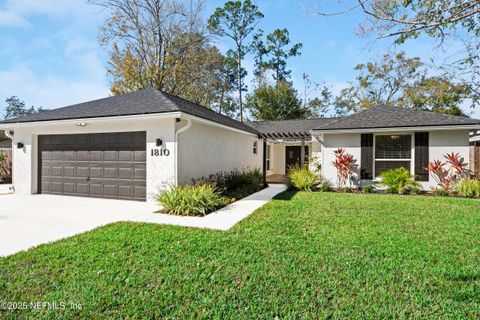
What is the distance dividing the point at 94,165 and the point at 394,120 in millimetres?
12934

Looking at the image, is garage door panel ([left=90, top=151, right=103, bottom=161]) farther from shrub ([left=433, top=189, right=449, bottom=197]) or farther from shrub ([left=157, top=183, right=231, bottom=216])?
shrub ([left=433, top=189, right=449, bottom=197])

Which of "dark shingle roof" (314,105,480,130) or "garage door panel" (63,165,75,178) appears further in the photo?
"dark shingle roof" (314,105,480,130)

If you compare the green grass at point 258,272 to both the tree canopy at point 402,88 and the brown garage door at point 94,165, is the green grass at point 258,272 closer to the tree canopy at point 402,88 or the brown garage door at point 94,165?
the brown garage door at point 94,165

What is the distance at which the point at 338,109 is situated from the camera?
3212 cm

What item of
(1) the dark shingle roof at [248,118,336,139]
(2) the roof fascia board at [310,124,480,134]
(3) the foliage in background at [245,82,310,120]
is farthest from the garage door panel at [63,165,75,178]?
(3) the foliage in background at [245,82,310,120]

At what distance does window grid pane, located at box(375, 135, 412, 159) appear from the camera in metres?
11.4

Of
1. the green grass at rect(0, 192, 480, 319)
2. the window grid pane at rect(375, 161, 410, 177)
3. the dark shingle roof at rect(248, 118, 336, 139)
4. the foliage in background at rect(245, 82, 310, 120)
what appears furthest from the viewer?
the foliage in background at rect(245, 82, 310, 120)

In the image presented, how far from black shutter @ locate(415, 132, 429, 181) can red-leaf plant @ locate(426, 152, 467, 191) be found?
0.71 ft

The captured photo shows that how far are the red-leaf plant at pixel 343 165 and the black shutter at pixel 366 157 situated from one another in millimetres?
406

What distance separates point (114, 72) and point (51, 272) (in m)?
22.8

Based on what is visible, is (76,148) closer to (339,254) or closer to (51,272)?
(51,272)

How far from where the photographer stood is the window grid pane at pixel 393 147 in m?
11.4

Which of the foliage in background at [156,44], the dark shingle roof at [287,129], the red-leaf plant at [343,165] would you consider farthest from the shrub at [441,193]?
the foliage in background at [156,44]

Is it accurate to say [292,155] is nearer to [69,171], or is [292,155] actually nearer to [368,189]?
[368,189]
